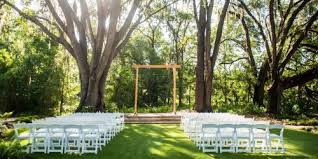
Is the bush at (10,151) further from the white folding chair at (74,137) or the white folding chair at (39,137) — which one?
the white folding chair at (74,137)

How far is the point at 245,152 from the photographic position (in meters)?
10.8

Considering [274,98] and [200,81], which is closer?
[200,81]

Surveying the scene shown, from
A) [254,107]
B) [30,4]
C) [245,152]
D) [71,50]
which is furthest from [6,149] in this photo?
[254,107]

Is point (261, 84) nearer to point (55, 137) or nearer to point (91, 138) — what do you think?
point (91, 138)

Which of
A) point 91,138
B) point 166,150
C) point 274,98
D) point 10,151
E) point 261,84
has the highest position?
point 261,84

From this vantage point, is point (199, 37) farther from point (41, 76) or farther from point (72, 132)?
point (72, 132)

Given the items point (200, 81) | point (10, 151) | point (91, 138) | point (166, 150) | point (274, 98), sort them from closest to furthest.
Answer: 1. point (10, 151)
2. point (91, 138)
3. point (166, 150)
4. point (200, 81)
5. point (274, 98)

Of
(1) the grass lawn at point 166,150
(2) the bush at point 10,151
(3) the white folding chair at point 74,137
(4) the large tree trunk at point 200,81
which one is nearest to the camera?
(2) the bush at point 10,151

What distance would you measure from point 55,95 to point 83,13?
9.71 metres

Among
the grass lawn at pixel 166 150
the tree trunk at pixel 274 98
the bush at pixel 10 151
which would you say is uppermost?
the tree trunk at pixel 274 98

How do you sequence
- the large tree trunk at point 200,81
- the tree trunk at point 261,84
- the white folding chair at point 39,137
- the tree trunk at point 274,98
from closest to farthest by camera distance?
the white folding chair at point 39,137, the large tree trunk at point 200,81, the tree trunk at point 274,98, the tree trunk at point 261,84

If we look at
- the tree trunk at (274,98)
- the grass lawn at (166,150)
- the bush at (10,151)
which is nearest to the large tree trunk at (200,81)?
the tree trunk at (274,98)

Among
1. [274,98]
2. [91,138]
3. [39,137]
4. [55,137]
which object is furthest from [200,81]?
[39,137]

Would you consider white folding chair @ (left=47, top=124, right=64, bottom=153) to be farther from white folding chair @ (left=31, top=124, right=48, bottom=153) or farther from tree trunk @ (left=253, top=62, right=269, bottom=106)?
tree trunk @ (left=253, top=62, right=269, bottom=106)
